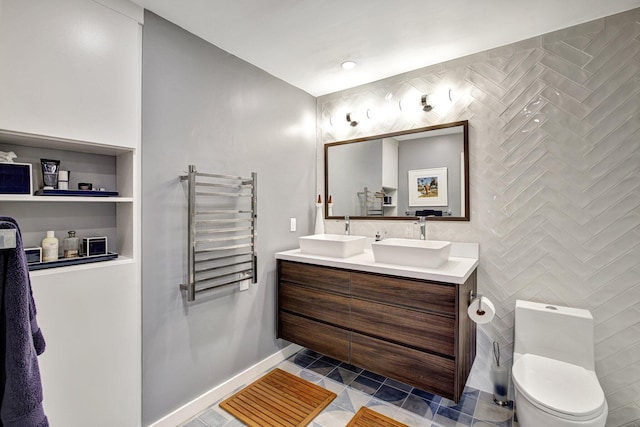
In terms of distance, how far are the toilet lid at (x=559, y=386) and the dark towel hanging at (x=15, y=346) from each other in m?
2.00

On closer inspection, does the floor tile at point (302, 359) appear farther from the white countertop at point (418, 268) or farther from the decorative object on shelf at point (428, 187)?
the decorative object on shelf at point (428, 187)

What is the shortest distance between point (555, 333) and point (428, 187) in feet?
4.08

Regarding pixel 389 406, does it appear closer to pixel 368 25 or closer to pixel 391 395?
pixel 391 395

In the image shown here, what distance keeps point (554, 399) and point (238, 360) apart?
6.39ft

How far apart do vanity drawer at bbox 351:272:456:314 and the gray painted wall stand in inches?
34.8

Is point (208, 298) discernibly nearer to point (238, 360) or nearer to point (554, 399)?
point (238, 360)

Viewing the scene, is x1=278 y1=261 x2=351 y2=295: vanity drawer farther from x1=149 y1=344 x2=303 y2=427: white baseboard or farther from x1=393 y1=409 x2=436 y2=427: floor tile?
x1=393 y1=409 x2=436 y2=427: floor tile

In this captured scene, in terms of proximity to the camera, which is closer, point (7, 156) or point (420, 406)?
point (7, 156)

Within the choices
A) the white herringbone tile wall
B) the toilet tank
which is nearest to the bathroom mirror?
the white herringbone tile wall

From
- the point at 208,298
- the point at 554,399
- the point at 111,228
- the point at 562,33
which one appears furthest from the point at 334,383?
the point at 562,33

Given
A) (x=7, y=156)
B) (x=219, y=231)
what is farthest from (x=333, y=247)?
(x=7, y=156)

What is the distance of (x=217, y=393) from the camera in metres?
2.13

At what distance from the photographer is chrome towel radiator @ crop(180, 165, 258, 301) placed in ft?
6.21

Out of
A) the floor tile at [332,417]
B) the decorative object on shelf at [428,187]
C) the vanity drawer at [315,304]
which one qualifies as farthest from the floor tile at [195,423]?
the decorative object on shelf at [428,187]
